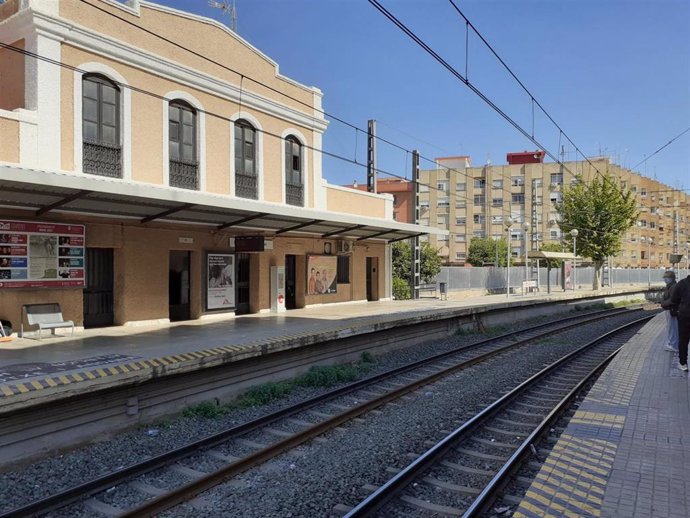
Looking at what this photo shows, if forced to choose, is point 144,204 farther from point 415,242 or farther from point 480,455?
point 415,242

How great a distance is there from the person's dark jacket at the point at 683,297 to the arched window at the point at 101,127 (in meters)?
12.5

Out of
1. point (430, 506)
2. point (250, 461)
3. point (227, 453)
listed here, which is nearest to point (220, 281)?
point (227, 453)

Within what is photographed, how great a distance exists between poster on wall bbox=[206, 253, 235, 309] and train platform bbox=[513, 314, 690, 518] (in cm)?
1086

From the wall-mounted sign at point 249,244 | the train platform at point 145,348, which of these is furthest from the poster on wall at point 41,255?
the wall-mounted sign at point 249,244

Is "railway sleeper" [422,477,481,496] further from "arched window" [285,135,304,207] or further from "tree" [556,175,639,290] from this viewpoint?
"tree" [556,175,639,290]

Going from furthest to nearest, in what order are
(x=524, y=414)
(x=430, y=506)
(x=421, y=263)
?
(x=421, y=263)
(x=524, y=414)
(x=430, y=506)

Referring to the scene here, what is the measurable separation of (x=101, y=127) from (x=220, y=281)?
550cm

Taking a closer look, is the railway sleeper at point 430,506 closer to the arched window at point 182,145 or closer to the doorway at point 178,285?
the doorway at point 178,285

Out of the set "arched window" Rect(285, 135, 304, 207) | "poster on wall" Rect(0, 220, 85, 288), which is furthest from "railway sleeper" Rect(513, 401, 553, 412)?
"arched window" Rect(285, 135, 304, 207)

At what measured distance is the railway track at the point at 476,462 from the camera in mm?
5312

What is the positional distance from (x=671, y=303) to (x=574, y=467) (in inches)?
223

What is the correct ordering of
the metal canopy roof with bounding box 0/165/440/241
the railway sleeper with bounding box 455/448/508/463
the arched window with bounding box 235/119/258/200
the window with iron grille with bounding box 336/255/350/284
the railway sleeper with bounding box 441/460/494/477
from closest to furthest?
the railway sleeper with bounding box 441/460/494/477 < the railway sleeper with bounding box 455/448/508/463 < the metal canopy roof with bounding box 0/165/440/241 < the arched window with bounding box 235/119/258/200 < the window with iron grille with bounding box 336/255/350/284

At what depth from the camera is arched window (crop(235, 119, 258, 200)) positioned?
686 inches

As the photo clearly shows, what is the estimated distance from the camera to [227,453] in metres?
7.00
